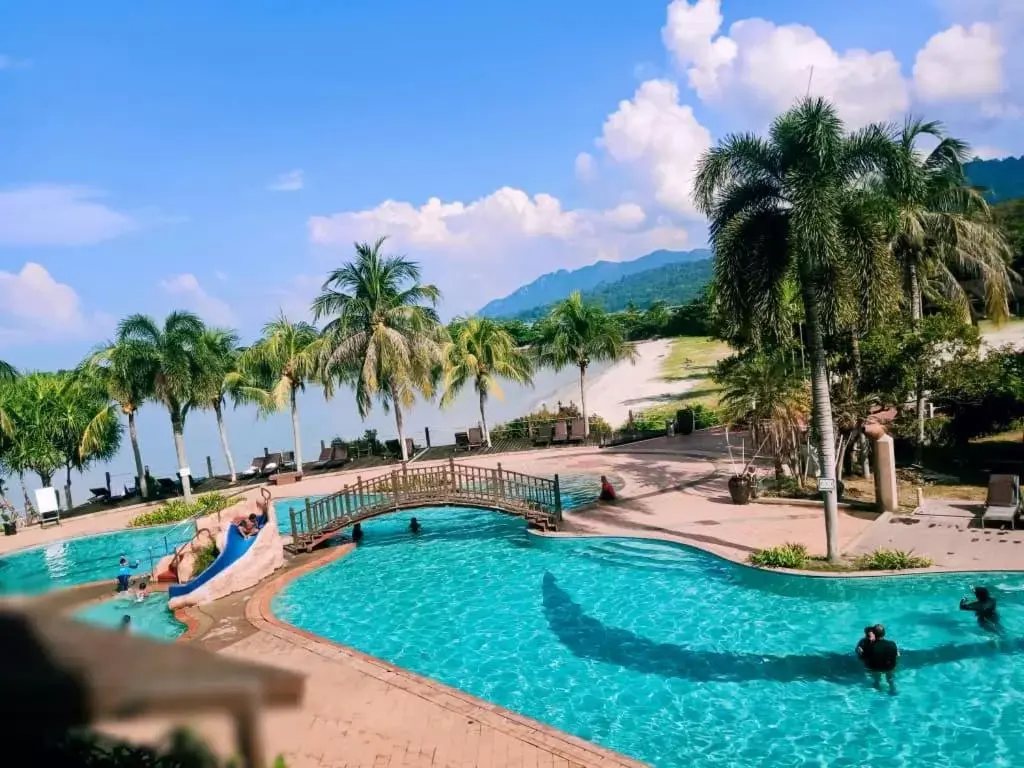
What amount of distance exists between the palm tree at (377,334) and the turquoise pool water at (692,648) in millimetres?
10809

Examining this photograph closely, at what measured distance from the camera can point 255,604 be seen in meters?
16.3

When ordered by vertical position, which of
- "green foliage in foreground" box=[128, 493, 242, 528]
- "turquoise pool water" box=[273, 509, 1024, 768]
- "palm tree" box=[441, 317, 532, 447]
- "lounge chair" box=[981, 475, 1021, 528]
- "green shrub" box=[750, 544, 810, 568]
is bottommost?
"turquoise pool water" box=[273, 509, 1024, 768]

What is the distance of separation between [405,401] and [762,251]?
700 inches

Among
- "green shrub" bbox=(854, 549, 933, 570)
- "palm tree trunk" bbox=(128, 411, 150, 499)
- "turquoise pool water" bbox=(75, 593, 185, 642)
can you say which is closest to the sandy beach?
"palm tree trunk" bbox=(128, 411, 150, 499)

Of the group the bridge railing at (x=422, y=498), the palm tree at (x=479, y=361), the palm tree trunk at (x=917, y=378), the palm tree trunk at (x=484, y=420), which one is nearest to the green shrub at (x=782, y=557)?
the bridge railing at (x=422, y=498)

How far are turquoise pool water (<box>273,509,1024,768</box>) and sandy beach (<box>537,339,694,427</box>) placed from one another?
25930 mm

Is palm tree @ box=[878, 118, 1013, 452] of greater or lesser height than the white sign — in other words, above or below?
above

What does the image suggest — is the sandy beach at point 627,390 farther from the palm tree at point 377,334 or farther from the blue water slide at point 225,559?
the blue water slide at point 225,559

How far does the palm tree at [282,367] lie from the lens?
105 ft

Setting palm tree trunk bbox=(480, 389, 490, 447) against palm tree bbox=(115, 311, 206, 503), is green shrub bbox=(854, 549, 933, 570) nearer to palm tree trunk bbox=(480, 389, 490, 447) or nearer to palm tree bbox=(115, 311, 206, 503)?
palm tree trunk bbox=(480, 389, 490, 447)

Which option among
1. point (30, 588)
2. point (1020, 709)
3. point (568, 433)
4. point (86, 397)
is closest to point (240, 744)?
point (30, 588)

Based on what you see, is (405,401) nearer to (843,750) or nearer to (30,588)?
(843,750)

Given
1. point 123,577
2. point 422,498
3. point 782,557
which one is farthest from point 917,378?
point 123,577

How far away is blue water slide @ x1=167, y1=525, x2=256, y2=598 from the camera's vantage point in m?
17.0
